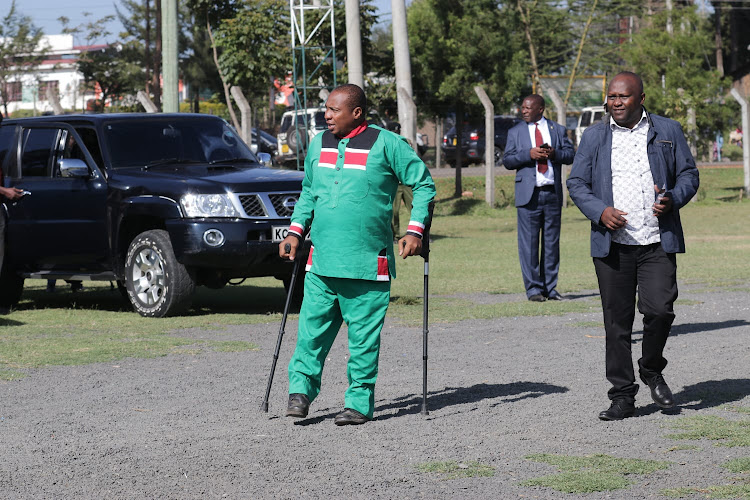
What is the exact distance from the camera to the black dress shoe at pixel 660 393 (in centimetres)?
664

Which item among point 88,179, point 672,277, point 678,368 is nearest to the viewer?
point 672,277

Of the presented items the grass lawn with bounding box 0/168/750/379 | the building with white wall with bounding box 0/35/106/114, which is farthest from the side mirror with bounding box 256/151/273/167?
the building with white wall with bounding box 0/35/106/114

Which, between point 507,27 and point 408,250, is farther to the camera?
point 507,27

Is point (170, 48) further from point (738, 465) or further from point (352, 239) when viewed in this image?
point (738, 465)

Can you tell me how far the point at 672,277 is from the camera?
6.63 metres

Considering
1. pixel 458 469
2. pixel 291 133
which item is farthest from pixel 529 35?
pixel 458 469

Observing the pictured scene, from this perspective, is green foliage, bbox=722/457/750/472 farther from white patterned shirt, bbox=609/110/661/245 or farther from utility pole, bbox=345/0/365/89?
utility pole, bbox=345/0/365/89

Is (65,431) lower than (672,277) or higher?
lower

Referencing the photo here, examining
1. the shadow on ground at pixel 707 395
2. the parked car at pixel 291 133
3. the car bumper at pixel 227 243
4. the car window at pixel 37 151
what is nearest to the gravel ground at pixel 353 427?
the shadow on ground at pixel 707 395

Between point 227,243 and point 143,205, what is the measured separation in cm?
91

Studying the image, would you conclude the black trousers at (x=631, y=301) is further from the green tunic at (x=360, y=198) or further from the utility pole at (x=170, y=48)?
the utility pole at (x=170, y=48)

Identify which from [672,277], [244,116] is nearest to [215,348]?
[672,277]

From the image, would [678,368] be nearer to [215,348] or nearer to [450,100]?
[215,348]

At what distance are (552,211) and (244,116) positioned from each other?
1160cm
